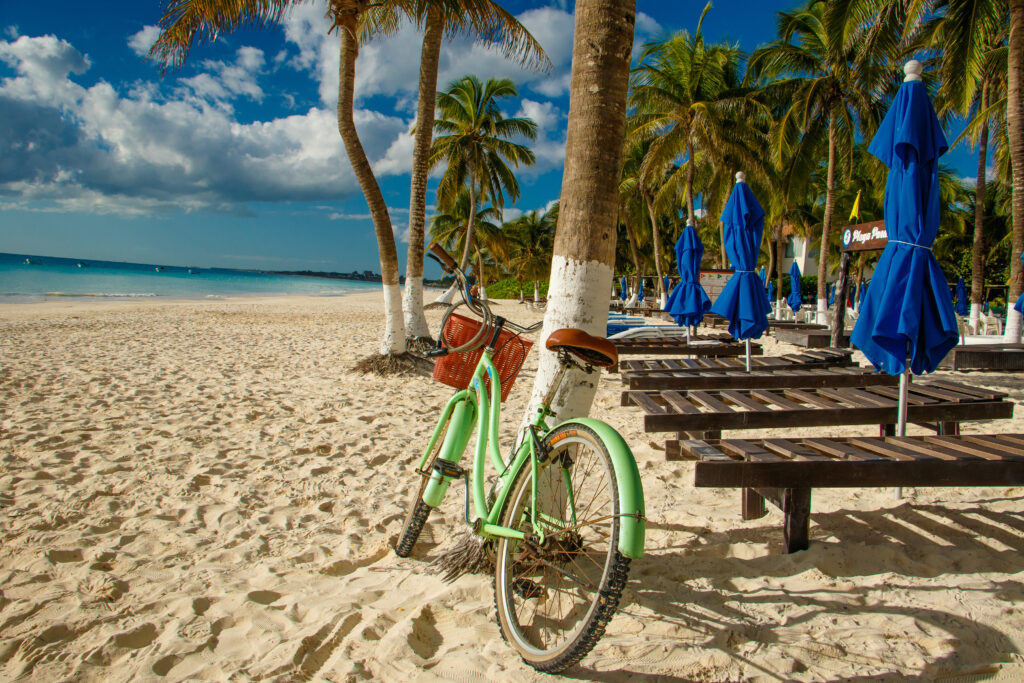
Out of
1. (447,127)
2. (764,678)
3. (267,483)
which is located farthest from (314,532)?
(447,127)

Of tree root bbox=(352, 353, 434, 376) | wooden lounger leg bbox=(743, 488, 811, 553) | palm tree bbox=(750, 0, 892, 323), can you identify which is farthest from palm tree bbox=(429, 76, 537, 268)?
wooden lounger leg bbox=(743, 488, 811, 553)

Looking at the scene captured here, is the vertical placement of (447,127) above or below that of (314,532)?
above

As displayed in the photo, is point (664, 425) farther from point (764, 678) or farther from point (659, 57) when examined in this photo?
point (659, 57)

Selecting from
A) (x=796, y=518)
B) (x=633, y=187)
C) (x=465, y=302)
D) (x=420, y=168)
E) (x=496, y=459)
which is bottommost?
(x=796, y=518)

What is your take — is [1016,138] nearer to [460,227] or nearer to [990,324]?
[990,324]

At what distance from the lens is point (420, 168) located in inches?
319

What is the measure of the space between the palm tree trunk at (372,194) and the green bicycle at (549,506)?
530 centimetres

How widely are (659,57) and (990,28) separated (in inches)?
441

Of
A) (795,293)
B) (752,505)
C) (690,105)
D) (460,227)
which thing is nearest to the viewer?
(752,505)

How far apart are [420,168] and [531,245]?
112 feet

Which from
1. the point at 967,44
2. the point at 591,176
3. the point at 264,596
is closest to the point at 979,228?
the point at 967,44

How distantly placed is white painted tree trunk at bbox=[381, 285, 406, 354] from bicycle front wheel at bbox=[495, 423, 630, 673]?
5.73m

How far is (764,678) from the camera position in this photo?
5.58 feet

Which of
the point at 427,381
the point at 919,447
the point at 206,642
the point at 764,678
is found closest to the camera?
the point at 764,678
